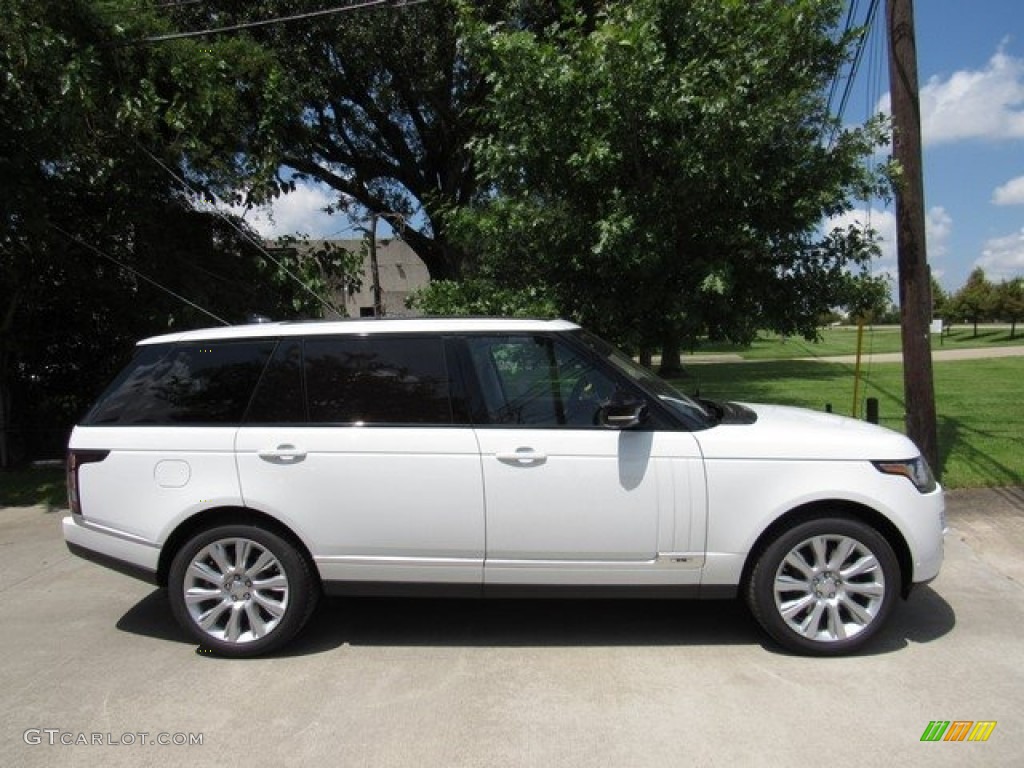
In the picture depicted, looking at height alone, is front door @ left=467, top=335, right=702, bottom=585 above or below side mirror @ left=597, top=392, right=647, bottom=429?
below

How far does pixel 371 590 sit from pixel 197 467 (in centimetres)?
115

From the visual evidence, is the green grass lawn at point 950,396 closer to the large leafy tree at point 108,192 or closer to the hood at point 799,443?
the hood at point 799,443

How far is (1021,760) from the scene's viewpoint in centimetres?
320

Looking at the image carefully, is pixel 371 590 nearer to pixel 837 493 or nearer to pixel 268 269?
pixel 837 493

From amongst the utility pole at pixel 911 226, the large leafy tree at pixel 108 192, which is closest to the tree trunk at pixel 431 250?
the large leafy tree at pixel 108 192

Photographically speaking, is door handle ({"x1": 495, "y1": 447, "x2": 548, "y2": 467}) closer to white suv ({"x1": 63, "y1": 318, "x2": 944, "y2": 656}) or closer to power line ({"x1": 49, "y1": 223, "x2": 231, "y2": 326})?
white suv ({"x1": 63, "y1": 318, "x2": 944, "y2": 656})

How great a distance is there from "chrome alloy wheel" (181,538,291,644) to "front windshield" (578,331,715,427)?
6.89 ft

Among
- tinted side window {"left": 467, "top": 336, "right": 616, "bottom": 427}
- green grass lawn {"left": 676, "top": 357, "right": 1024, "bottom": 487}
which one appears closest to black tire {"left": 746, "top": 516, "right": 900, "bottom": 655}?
tinted side window {"left": 467, "top": 336, "right": 616, "bottom": 427}

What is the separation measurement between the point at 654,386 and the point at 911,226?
4.43m

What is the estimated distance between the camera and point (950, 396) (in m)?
14.4

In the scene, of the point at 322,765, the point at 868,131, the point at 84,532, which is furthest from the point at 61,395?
the point at 868,131

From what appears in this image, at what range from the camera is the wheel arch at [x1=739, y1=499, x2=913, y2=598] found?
4.18 m

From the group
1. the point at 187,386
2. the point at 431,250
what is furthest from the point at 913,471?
the point at 431,250

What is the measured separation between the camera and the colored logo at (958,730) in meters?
3.39
